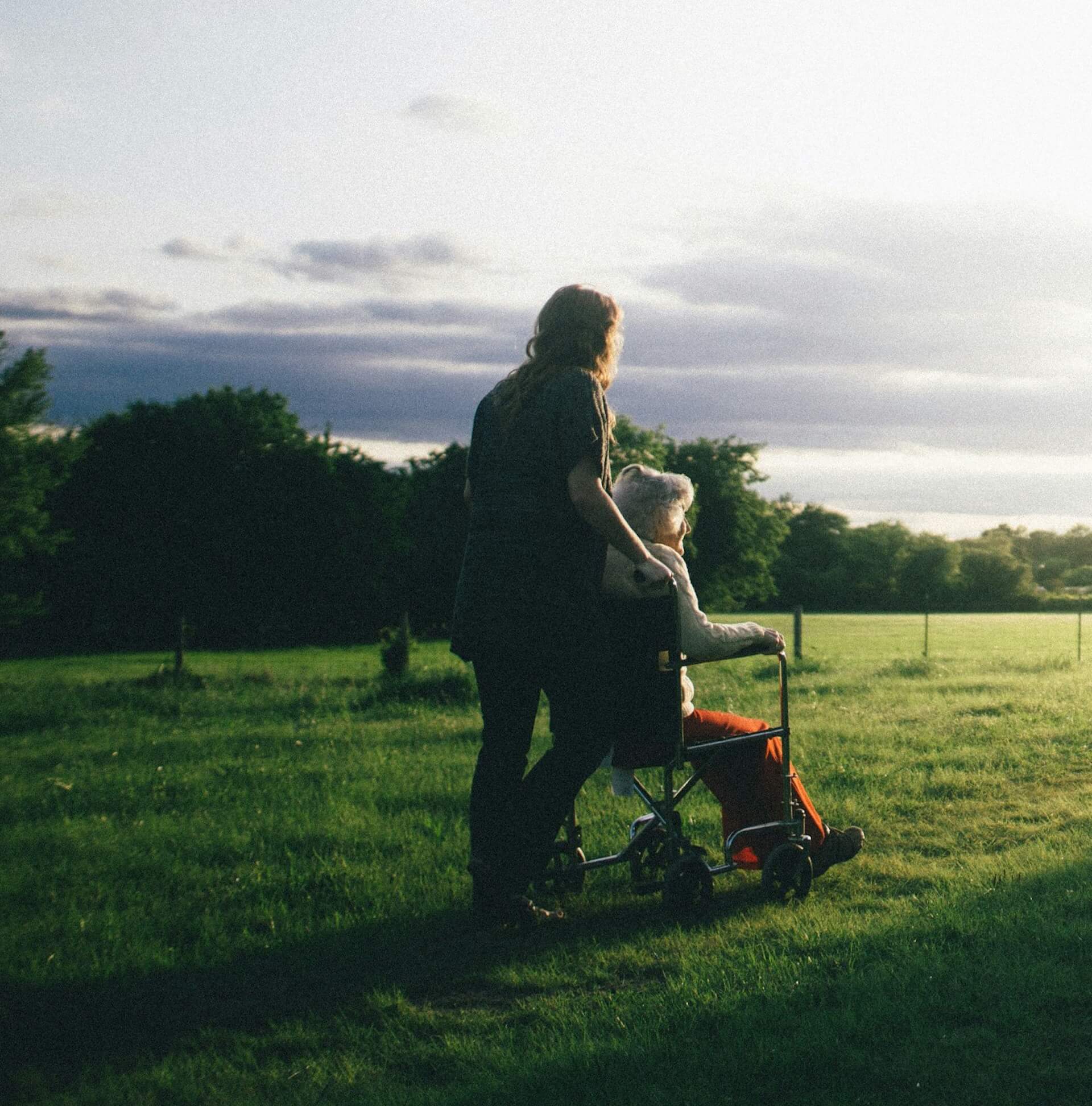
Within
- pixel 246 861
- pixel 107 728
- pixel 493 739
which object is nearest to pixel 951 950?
pixel 493 739

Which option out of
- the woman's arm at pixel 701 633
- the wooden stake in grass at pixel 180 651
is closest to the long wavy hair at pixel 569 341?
the woman's arm at pixel 701 633

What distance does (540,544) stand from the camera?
4.14 meters

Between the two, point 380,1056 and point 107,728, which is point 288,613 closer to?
point 107,728

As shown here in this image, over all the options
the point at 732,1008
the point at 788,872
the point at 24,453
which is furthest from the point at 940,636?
the point at 732,1008

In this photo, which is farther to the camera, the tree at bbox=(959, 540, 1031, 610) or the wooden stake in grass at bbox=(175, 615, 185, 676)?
the tree at bbox=(959, 540, 1031, 610)

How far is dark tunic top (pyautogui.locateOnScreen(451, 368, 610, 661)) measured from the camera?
410cm

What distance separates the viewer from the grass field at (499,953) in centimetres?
306

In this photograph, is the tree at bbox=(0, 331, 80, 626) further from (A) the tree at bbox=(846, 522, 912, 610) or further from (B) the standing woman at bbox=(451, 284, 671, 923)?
(A) the tree at bbox=(846, 522, 912, 610)

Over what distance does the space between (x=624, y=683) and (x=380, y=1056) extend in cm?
176

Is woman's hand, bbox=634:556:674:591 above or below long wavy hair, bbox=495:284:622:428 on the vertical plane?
below

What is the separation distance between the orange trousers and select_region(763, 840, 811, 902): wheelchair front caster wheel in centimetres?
11

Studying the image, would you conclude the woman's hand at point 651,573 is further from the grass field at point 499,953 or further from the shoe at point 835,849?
the shoe at point 835,849

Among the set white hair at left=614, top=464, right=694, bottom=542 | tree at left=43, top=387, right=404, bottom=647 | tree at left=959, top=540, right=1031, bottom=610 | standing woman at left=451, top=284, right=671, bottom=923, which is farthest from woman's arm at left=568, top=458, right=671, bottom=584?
tree at left=959, top=540, right=1031, bottom=610

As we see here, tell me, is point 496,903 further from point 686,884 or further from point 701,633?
point 701,633
